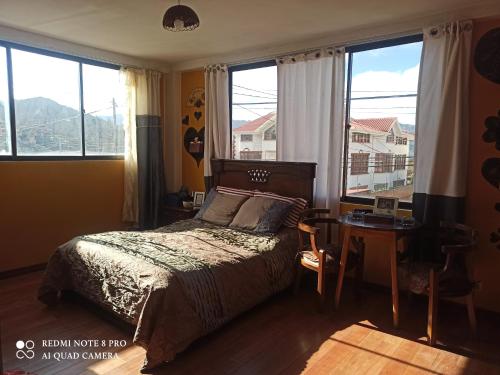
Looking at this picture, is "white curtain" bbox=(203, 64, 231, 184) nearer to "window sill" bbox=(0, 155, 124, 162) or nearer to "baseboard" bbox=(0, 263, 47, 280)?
"window sill" bbox=(0, 155, 124, 162)

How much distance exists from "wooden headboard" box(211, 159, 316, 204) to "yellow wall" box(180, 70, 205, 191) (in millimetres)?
539

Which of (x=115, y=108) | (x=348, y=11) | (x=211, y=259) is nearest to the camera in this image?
(x=211, y=259)

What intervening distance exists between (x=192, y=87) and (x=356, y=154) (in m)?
2.37

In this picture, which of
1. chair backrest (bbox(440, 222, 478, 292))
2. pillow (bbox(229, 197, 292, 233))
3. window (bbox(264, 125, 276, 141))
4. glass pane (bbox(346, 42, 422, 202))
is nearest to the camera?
chair backrest (bbox(440, 222, 478, 292))

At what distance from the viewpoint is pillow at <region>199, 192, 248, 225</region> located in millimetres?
3634

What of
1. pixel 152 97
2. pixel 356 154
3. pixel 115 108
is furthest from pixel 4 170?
pixel 356 154

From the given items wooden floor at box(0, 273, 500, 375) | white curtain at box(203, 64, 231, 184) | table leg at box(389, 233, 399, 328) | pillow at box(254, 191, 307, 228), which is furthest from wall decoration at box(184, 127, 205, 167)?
table leg at box(389, 233, 399, 328)

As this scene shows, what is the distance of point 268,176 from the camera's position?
12.7ft

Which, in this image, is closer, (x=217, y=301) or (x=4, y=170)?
(x=217, y=301)

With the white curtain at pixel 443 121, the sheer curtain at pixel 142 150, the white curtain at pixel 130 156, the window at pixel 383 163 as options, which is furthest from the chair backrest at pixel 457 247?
the white curtain at pixel 130 156

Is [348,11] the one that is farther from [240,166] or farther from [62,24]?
[62,24]

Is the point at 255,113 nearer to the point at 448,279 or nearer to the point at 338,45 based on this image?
the point at 338,45

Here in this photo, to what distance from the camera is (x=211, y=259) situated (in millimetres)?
2590

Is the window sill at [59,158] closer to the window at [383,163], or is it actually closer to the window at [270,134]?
the window at [270,134]
